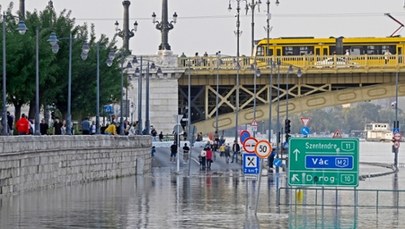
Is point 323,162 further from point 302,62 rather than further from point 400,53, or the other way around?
point 400,53

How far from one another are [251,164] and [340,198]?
777 cm

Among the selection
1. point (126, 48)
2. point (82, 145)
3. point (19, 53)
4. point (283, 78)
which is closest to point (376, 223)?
point (82, 145)

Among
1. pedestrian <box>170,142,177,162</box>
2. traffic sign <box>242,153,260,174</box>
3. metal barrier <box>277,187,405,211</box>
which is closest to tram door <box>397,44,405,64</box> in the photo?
pedestrian <box>170,142,177,162</box>

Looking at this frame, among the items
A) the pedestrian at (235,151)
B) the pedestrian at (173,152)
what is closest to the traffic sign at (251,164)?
the pedestrian at (173,152)

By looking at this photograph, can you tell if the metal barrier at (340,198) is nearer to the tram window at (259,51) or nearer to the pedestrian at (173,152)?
the pedestrian at (173,152)

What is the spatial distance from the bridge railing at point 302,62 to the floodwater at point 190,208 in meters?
44.1

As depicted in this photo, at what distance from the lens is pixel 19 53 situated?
6606cm

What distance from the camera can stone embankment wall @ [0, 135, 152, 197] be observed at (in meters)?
45.8

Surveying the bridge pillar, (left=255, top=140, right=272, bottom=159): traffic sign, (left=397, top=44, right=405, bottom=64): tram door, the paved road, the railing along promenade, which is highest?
(left=397, top=44, right=405, bottom=64): tram door

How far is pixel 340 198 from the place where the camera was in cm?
4953

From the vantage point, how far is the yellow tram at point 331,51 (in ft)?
339

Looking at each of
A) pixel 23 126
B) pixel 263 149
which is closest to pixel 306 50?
pixel 23 126

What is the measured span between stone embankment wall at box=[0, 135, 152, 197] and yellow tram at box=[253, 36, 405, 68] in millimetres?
30664

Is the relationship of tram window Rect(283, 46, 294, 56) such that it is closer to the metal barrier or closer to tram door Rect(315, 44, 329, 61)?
tram door Rect(315, 44, 329, 61)
